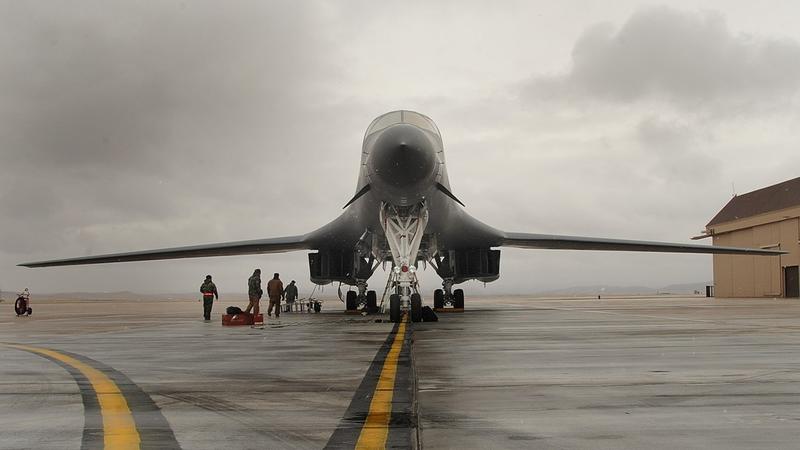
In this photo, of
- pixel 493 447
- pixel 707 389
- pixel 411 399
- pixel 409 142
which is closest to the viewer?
pixel 493 447

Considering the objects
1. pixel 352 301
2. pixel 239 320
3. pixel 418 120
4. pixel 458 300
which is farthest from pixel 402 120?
pixel 352 301

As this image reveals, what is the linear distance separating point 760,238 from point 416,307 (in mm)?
36409

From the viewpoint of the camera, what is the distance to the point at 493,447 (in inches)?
127

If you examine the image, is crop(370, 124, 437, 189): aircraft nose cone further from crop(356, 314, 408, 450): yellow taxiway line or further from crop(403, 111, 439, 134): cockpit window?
crop(356, 314, 408, 450): yellow taxiway line

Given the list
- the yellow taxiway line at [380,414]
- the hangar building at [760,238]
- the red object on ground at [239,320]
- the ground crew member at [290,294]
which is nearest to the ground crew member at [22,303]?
the ground crew member at [290,294]

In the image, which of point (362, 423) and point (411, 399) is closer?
point (362, 423)

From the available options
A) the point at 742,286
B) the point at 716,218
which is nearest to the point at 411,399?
the point at 742,286

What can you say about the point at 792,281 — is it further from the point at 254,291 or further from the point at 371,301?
the point at 254,291

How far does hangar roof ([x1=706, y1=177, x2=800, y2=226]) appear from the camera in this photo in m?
41.2

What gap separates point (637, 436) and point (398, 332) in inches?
314

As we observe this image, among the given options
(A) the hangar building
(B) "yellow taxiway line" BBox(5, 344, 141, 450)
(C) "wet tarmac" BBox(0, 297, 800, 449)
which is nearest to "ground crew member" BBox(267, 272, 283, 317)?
(C) "wet tarmac" BBox(0, 297, 800, 449)

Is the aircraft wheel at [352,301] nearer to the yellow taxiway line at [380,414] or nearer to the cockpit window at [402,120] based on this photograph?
the cockpit window at [402,120]

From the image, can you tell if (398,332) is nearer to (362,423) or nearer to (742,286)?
(362,423)

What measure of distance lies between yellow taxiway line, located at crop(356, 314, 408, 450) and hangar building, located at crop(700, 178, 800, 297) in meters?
38.7
